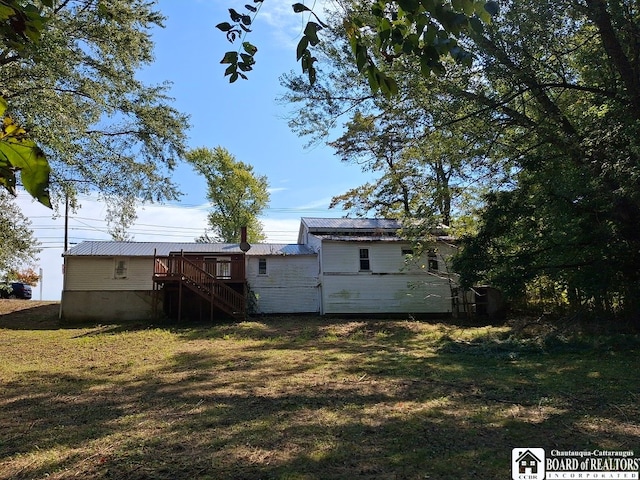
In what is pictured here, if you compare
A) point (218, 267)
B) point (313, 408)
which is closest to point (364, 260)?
point (218, 267)

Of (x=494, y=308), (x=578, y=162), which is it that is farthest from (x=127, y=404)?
(x=494, y=308)

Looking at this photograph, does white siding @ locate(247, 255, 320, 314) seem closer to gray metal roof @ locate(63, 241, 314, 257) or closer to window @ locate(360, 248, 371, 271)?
gray metal roof @ locate(63, 241, 314, 257)

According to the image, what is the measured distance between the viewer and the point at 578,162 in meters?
9.80

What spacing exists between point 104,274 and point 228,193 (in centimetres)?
2009

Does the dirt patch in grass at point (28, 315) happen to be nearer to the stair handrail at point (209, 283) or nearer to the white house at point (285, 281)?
the white house at point (285, 281)

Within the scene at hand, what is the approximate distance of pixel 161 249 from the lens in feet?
71.2

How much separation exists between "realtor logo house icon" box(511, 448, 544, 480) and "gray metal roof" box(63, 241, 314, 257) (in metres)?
17.0

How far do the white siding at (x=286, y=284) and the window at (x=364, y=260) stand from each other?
2.25m

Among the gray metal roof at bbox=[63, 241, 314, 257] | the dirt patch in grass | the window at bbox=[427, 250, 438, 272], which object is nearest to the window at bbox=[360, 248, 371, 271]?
the gray metal roof at bbox=[63, 241, 314, 257]

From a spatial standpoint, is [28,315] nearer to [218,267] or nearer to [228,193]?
[218,267]

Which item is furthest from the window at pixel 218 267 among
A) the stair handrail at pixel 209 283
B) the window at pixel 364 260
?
the window at pixel 364 260

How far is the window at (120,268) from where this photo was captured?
2011 centimetres

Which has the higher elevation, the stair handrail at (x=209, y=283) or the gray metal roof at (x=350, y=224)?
the gray metal roof at (x=350, y=224)

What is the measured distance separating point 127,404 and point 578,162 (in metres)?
10.2
